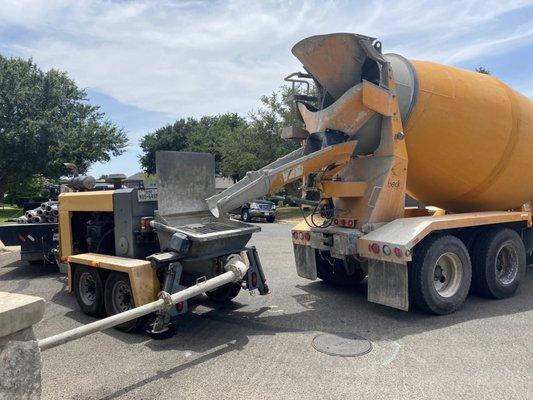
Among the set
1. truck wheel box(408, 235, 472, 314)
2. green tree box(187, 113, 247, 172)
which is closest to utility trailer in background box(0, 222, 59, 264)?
truck wheel box(408, 235, 472, 314)

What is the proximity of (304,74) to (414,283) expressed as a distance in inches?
Answer: 140

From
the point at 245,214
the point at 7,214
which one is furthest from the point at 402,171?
the point at 7,214

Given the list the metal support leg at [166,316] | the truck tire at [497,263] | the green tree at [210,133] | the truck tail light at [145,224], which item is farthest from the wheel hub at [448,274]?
the green tree at [210,133]

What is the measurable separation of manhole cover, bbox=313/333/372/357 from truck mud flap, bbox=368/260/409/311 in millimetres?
805

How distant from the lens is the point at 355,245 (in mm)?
6184

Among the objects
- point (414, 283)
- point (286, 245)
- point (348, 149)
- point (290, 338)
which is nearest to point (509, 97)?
point (348, 149)

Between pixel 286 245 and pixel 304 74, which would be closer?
pixel 304 74

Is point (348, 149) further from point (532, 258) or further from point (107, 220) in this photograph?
point (532, 258)

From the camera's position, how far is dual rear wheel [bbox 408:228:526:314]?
19.4 ft

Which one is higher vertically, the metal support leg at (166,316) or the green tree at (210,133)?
the green tree at (210,133)

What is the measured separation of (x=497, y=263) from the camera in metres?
7.16

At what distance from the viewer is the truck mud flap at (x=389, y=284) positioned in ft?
18.7

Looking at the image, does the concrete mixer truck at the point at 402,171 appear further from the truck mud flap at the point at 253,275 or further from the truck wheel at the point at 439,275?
the truck mud flap at the point at 253,275

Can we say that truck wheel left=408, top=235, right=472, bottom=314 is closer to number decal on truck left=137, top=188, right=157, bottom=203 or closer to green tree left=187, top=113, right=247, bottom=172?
number decal on truck left=137, top=188, right=157, bottom=203
